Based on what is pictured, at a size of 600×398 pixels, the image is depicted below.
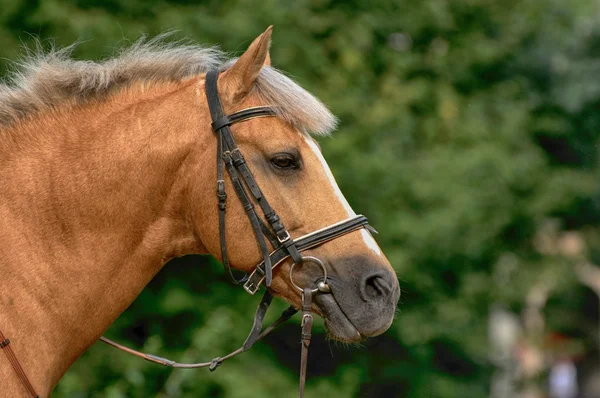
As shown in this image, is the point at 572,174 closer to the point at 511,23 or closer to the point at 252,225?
the point at 511,23

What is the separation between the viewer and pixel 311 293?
11.1ft

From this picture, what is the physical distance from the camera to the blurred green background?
8523 mm

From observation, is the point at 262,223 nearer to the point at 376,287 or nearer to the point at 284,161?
the point at 284,161

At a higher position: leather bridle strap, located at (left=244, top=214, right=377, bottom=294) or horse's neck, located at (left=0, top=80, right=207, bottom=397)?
horse's neck, located at (left=0, top=80, right=207, bottom=397)

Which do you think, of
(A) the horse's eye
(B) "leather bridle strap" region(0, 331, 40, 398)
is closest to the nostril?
(A) the horse's eye

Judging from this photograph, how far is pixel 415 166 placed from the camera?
11625 millimetres

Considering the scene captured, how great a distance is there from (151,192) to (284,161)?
56 cm

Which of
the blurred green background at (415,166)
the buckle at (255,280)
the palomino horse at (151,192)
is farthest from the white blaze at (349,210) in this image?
the blurred green background at (415,166)

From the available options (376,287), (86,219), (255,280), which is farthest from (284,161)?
(86,219)

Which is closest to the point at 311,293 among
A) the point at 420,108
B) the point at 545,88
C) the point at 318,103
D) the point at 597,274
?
the point at 318,103

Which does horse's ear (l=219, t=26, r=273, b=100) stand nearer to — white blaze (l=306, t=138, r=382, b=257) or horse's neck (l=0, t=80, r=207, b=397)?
horse's neck (l=0, t=80, r=207, b=397)

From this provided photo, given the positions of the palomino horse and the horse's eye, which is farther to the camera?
the horse's eye

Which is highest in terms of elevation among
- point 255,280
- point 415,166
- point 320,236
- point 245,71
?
point 245,71

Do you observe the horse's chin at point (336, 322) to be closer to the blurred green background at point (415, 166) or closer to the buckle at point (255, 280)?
the buckle at point (255, 280)
